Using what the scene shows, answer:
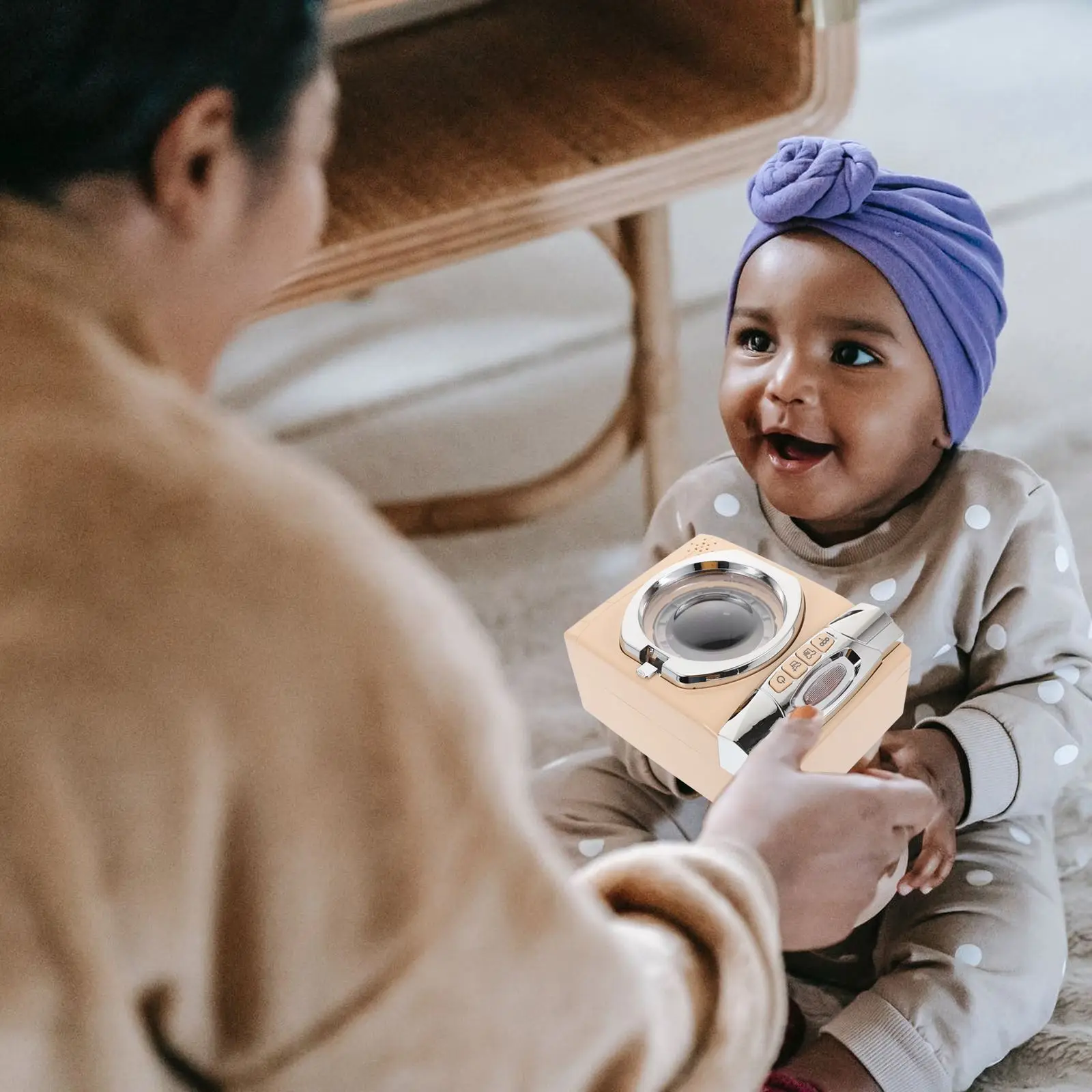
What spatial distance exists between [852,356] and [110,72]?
0.57 meters

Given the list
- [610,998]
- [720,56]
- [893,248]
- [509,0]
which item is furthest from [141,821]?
[509,0]

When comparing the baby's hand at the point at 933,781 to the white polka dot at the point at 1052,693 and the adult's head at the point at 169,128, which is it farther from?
the adult's head at the point at 169,128

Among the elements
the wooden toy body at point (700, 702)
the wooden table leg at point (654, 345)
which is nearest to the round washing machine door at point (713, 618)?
the wooden toy body at point (700, 702)

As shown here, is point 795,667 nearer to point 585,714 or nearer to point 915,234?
point 915,234

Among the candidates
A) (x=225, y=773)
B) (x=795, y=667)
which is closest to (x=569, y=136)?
(x=795, y=667)

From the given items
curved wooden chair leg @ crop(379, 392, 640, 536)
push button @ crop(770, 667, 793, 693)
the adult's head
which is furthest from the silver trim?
curved wooden chair leg @ crop(379, 392, 640, 536)

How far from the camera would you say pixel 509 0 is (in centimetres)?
141

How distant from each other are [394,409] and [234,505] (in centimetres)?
128

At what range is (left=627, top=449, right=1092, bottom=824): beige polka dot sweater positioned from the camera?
86 cm

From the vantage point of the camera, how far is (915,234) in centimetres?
83

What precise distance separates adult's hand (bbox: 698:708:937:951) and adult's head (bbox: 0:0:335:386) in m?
0.33

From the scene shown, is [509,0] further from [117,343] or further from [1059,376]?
[117,343]

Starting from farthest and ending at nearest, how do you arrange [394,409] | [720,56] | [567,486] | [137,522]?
[394,409] < [567,486] < [720,56] < [137,522]

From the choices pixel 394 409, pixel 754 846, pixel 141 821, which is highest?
pixel 141 821
